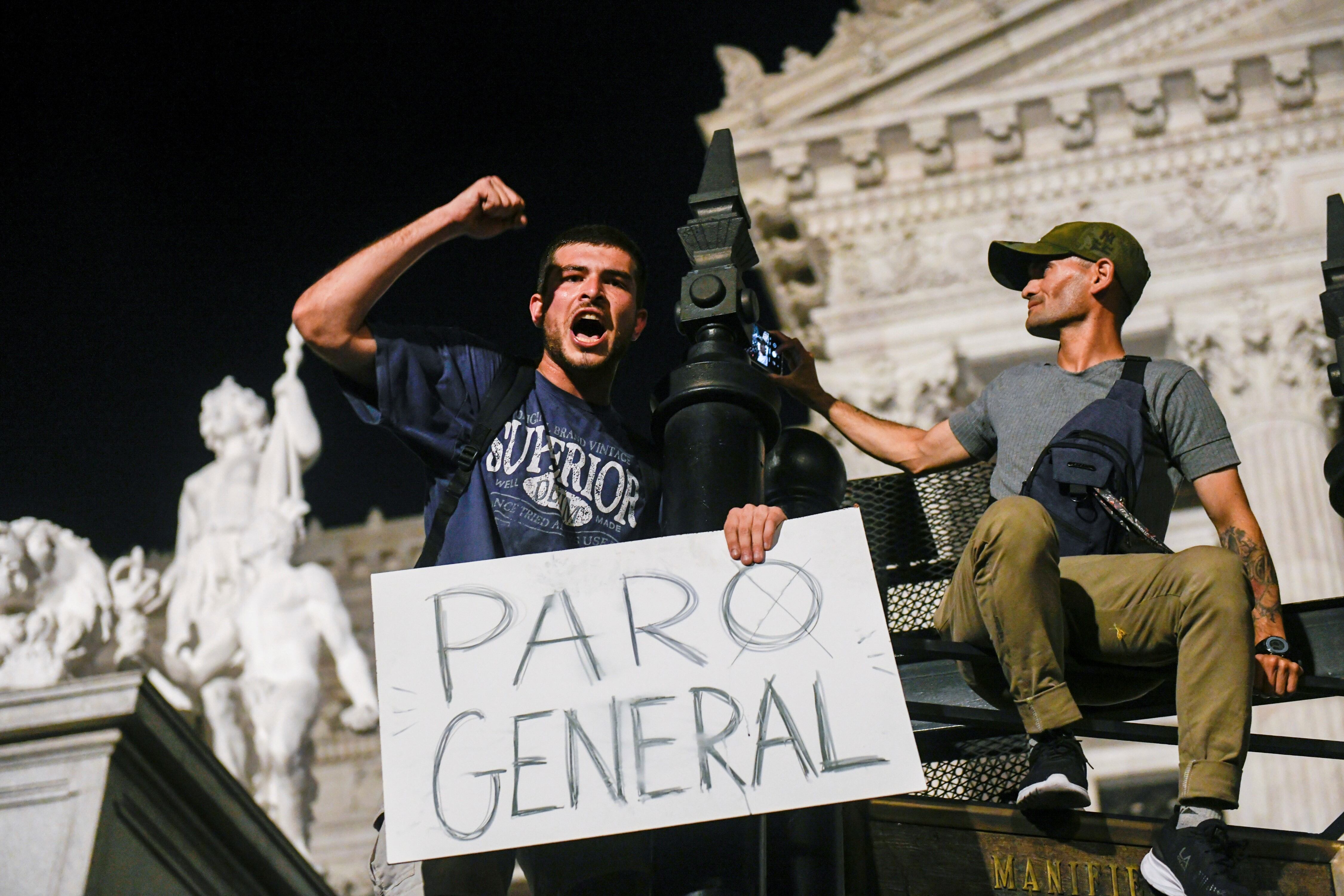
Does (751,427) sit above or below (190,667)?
below

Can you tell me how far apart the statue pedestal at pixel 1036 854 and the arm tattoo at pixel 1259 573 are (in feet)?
2.05

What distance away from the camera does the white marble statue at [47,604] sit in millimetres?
19875

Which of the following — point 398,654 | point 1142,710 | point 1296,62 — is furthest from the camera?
point 1296,62

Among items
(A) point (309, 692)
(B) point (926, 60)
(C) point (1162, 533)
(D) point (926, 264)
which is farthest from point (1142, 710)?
(A) point (309, 692)

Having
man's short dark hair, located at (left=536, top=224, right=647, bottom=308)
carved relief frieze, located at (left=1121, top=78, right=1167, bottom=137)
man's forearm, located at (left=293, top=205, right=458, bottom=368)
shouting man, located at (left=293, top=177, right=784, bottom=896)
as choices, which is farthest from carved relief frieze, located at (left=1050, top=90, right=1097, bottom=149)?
man's forearm, located at (left=293, top=205, right=458, bottom=368)

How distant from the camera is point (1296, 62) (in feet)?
56.1

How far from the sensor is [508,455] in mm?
4785

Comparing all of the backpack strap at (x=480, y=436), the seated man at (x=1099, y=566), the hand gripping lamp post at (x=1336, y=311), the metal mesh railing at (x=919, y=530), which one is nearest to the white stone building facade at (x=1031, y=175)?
the hand gripping lamp post at (x=1336, y=311)

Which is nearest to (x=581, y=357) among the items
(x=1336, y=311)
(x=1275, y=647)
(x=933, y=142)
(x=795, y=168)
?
(x=1275, y=647)

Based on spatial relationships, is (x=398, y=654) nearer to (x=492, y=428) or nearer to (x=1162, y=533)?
(x=492, y=428)

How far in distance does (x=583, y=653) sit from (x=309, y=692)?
15.6 metres

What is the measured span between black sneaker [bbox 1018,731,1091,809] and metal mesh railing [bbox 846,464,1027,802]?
1377mm

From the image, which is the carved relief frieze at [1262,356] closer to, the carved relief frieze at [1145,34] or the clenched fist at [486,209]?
the carved relief frieze at [1145,34]

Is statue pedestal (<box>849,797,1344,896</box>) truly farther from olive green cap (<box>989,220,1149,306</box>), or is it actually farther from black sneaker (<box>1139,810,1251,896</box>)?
olive green cap (<box>989,220,1149,306</box>)
